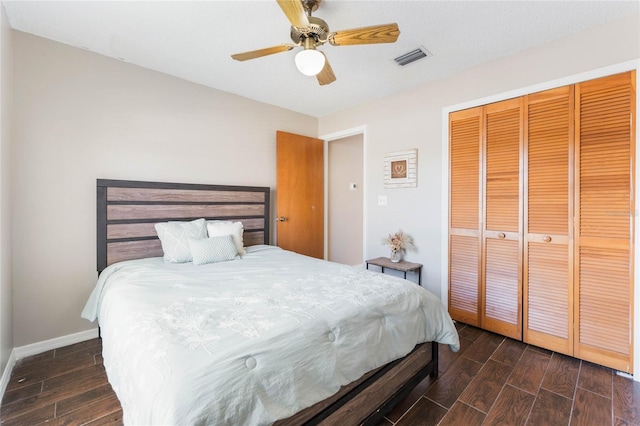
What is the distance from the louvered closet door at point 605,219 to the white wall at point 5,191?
4.11 metres

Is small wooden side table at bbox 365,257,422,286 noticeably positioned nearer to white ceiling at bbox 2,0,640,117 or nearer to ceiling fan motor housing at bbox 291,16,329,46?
white ceiling at bbox 2,0,640,117

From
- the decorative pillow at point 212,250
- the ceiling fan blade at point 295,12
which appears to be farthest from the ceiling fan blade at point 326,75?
the decorative pillow at point 212,250

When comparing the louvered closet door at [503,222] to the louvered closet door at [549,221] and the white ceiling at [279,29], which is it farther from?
the white ceiling at [279,29]

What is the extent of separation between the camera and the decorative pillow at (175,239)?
8.20 feet

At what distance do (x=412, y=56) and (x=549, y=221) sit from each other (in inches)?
72.7

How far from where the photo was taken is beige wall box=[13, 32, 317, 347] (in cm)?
224

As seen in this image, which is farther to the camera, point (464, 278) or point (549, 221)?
point (464, 278)

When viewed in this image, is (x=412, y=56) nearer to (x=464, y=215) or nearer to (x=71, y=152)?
(x=464, y=215)

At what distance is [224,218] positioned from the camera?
3.26 meters

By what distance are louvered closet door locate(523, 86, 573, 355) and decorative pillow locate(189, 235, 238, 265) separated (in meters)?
2.64

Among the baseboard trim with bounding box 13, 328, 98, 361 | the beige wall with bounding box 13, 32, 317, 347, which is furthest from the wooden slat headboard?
the baseboard trim with bounding box 13, 328, 98, 361

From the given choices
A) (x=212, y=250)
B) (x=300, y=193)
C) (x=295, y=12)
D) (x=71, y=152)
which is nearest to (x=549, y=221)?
(x=295, y=12)

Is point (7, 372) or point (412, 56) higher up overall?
point (412, 56)

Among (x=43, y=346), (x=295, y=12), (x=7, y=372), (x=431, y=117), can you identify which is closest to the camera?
(x=295, y=12)
